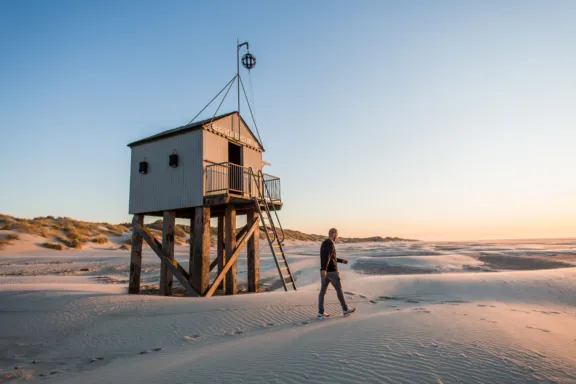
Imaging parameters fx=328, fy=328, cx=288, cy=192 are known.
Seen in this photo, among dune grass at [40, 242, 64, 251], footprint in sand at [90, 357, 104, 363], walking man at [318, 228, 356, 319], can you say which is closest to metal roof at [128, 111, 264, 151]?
walking man at [318, 228, 356, 319]

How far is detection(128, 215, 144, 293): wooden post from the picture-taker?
45.4 feet

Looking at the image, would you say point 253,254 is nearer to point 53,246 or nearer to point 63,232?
point 53,246

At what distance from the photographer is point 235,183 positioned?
14281 millimetres

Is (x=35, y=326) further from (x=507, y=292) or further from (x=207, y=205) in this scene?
(x=507, y=292)

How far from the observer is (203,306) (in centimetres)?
920

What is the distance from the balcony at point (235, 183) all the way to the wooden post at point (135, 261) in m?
4.18

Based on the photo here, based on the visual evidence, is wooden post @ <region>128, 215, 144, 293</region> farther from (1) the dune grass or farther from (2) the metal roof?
(1) the dune grass

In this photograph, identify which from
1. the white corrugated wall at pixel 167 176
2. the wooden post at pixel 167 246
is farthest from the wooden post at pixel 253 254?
the wooden post at pixel 167 246

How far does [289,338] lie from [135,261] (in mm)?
10627

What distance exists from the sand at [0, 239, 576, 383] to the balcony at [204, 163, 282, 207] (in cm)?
413

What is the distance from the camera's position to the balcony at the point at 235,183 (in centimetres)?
1248

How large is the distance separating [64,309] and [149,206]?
19.1ft

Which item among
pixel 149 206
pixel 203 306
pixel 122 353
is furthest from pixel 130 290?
pixel 122 353

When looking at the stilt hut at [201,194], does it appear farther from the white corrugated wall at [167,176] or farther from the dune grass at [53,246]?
the dune grass at [53,246]
